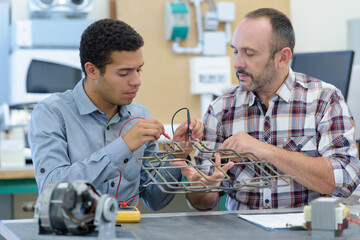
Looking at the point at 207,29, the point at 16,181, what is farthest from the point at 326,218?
the point at 207,29

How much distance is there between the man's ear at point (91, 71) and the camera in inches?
67.7

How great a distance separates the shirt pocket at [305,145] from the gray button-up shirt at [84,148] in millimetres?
393

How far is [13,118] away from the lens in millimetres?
3617

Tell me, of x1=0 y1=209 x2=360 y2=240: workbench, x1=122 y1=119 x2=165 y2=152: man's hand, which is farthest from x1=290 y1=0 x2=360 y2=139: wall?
x1=0 y1=209 x2=360 y2=240: workbench

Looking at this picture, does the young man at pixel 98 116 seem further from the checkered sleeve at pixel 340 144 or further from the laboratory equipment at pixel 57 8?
the laboratory equipment at pixel 57 8

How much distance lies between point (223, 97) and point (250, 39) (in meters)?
0.23

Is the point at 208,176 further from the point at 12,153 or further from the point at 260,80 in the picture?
the point at 12,153

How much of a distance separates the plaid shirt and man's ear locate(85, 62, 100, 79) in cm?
43

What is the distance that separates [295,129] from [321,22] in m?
2.91

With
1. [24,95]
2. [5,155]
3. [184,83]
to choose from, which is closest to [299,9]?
[184,83]

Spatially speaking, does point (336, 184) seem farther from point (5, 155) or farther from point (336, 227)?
point (5, 155)

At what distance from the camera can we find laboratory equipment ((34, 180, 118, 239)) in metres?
1.05

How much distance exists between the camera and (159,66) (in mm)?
3922

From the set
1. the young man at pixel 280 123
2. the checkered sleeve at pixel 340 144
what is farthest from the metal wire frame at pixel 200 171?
the checkered sleeve at pixel 340 144
